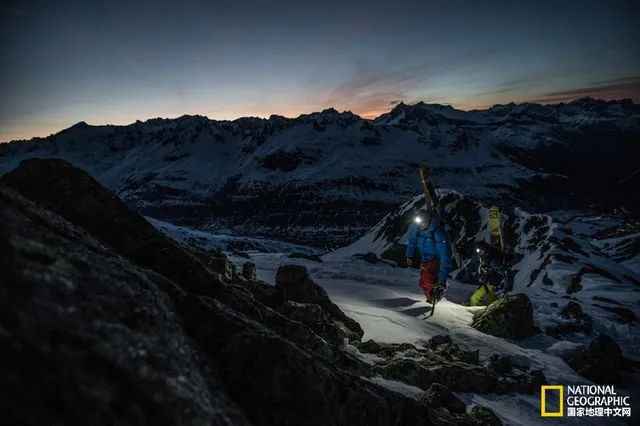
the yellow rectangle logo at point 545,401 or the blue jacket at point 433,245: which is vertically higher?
the blue jacket at point 433,245

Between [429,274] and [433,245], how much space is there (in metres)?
1.14

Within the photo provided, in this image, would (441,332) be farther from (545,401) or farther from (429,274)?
(545,401)

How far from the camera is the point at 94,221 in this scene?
581 centimetres

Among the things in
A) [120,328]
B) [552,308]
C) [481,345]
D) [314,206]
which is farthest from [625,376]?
[314,206]

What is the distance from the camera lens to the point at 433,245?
11.0m

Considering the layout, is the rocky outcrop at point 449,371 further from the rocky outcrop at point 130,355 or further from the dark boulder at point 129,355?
the dark boulder at point 129,355

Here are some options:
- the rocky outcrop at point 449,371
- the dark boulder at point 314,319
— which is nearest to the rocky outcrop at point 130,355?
the rocky outcrop at point 449,371

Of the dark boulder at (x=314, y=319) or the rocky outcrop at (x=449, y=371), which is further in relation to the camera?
the dark boulder at (x=314, y=319)

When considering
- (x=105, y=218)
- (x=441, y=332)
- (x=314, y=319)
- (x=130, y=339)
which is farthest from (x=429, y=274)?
(x=130, y=339)

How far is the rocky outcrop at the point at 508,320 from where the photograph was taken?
1509cm

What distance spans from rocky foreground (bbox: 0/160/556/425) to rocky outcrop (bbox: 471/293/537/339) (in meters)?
8.89

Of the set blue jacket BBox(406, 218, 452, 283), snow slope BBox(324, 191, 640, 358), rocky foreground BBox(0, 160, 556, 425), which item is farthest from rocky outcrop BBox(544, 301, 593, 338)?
rocky foreground BBox(0, 160, 556, 425)

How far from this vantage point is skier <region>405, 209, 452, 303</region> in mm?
10953

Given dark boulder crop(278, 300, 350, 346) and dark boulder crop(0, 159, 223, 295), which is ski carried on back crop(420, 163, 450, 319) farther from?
dark boulder crop(0, 159, 223, 295)
